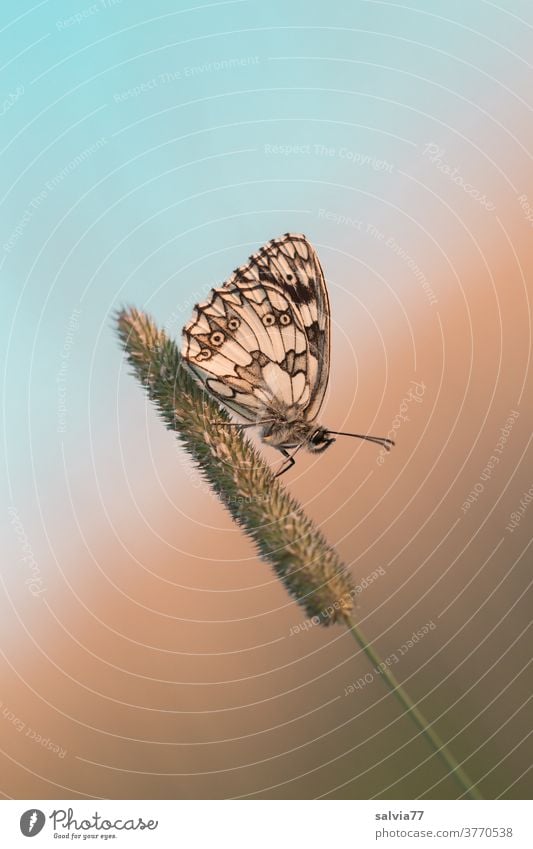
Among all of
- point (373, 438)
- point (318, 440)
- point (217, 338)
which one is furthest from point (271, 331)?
point (373, 438)

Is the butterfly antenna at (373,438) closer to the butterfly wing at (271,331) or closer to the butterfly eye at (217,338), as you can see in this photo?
the butterfly wing at (271,331)

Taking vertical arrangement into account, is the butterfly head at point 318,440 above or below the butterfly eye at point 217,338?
below

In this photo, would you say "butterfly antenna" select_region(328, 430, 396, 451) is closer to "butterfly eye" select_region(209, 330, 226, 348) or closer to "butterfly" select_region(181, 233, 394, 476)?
"butterfly" select_region(181, 233, 394, 476)

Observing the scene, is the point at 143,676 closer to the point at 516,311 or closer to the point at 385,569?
the point at 385,569

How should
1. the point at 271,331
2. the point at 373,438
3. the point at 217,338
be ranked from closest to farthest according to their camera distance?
the point at 217,338, the point at 271,331, the point at 373,438

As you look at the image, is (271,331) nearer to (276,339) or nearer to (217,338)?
(276,339)

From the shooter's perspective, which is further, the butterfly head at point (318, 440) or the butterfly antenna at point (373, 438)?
the butterfly antenna at point (373, 438)

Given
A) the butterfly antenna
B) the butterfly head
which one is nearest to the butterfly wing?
the butterfly head

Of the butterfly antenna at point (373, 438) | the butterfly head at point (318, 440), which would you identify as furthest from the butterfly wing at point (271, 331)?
the butterfly antenna at point (373, 438)
